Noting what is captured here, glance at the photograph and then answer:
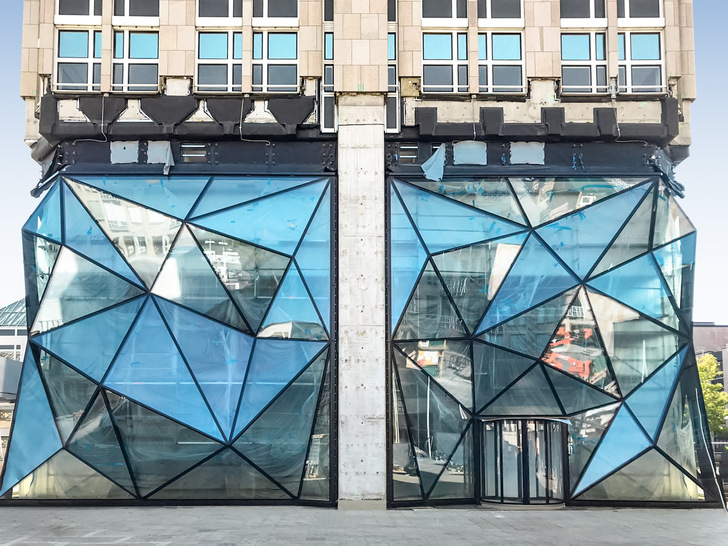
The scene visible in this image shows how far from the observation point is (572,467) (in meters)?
21.5

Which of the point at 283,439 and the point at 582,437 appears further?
the point at 582,437

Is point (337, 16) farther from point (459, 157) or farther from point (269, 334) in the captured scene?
point (269, 334)

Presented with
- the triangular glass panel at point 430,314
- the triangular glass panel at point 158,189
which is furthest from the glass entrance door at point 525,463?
the triangular glass panel at point 158,189

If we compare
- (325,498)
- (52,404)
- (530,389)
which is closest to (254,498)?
(325,498)

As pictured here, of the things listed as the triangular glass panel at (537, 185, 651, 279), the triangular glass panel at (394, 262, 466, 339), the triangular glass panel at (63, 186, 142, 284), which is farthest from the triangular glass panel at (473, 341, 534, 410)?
the triangular glass panel at (63, 186, 142, 284)

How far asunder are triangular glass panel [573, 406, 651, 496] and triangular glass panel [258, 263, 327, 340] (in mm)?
7960

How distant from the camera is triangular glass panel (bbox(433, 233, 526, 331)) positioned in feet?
71.9

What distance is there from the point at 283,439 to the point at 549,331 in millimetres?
7769

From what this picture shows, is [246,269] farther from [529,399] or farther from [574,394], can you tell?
[574,394]

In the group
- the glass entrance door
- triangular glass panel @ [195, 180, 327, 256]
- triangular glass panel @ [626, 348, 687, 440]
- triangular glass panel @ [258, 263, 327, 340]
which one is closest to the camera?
the glass entrance door

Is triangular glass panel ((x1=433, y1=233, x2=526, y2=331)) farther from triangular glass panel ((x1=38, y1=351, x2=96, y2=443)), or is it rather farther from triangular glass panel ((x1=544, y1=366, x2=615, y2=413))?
triangular glass panel ((x1=38, y1=351, x2=96, y2=443))

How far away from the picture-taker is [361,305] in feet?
71.1

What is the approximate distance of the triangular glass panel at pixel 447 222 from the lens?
22.1 metres

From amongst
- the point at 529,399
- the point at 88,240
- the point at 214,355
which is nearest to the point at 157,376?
the point at 214,355
